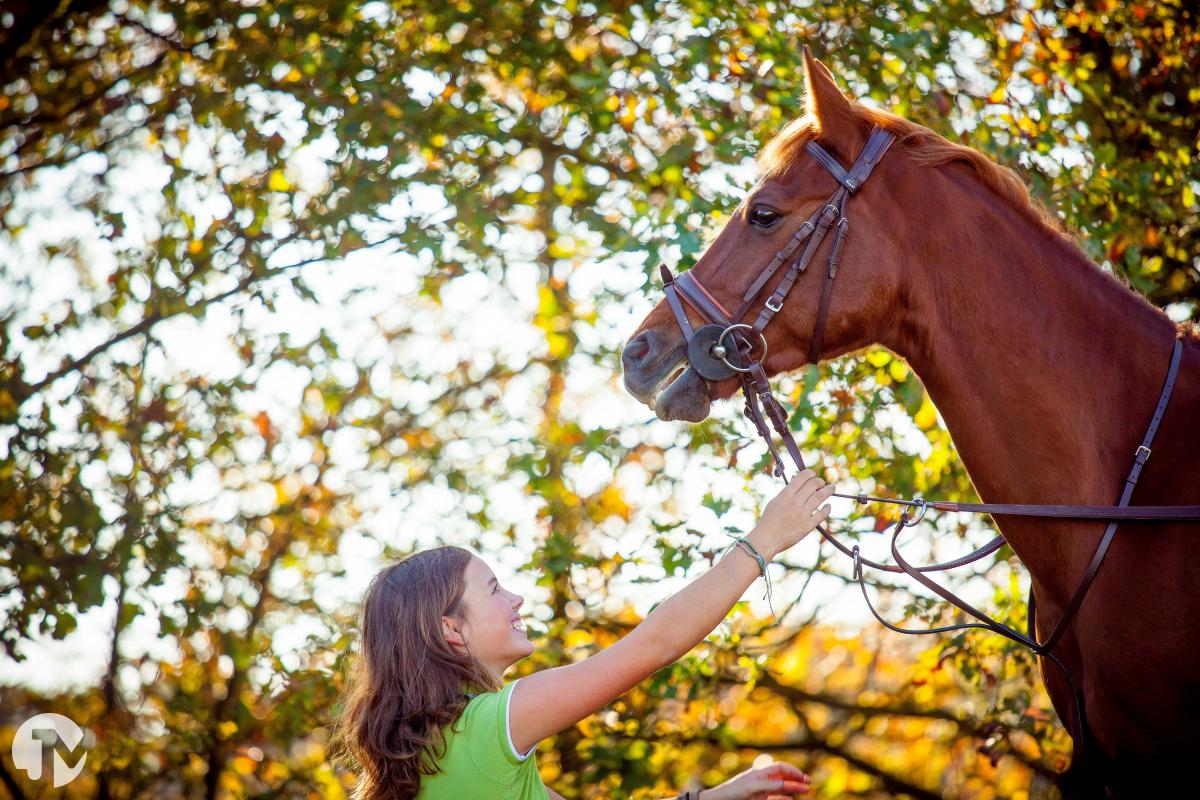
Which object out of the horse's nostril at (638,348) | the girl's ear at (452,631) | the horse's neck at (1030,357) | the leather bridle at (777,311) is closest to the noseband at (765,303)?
the leather bridle at (777,311)

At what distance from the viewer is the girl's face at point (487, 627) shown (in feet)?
7.95

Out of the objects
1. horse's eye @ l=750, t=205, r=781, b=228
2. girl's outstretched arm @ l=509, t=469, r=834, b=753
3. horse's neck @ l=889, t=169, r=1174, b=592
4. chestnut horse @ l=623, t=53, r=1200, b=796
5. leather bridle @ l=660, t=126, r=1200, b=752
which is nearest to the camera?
girl's outstretched arm @ l=509, t=469, r=834, b=753

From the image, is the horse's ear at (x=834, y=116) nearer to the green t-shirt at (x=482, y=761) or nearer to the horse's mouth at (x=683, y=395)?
the horse's mouth at (x=683, y=395)

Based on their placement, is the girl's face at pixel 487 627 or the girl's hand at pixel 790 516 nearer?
the girl's hand at pixel 790 516

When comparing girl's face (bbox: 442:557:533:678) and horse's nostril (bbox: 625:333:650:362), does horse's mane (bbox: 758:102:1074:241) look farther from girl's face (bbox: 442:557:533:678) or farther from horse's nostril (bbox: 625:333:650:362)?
girl's face (bbox: 442:557:533:678)

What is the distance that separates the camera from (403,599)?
2.46 m

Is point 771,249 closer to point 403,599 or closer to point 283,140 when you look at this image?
point 403,599

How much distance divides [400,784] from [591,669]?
0.52 meters

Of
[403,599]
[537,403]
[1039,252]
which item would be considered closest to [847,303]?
[1039,252]

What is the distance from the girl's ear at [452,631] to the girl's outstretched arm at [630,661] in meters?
0.31

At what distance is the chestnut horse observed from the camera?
7.77 feet

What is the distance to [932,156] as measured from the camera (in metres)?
2.74

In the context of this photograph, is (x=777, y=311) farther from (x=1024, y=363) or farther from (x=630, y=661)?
(x=630, y=661)

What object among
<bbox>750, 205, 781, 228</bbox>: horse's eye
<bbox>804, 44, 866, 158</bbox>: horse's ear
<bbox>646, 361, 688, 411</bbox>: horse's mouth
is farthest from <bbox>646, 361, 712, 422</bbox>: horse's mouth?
<bbox>804, 44, 866, 158</bbox>: horse's ear
